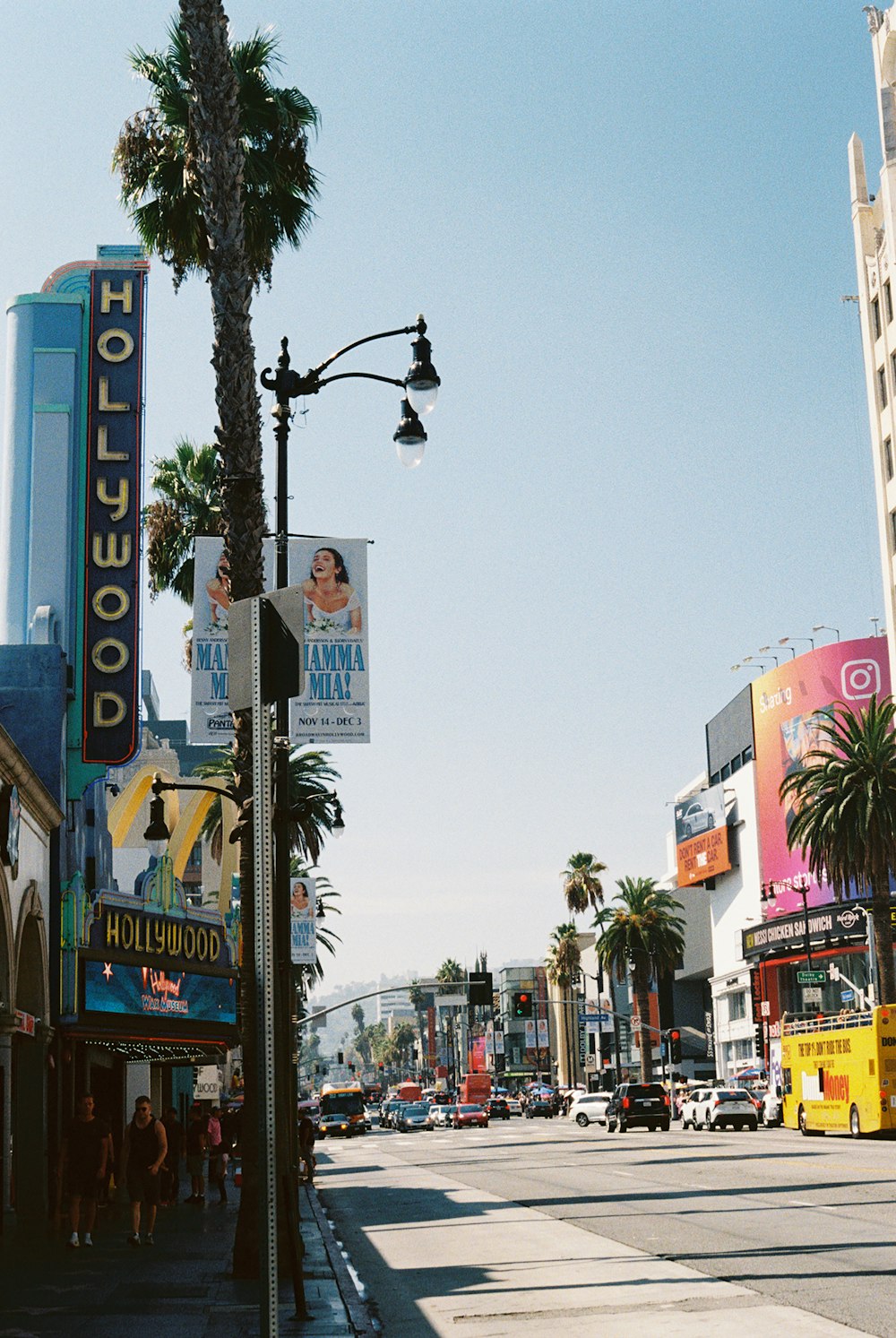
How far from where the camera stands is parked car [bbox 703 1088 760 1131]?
59656mm

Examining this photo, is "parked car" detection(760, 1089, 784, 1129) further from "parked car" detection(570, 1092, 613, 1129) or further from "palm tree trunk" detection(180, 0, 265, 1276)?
"palm tree trunk" detection(180, 0, 265, 1276)

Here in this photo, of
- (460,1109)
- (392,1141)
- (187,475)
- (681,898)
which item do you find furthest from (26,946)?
(681,898)

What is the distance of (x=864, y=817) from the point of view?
204ft

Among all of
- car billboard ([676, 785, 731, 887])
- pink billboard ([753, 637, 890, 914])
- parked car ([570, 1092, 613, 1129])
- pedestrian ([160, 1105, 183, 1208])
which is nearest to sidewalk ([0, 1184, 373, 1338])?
pedestrian ([160, 1105, 183, 1208])

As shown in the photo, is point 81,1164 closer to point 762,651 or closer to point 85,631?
point 85,631

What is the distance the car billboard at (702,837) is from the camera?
107875 mm

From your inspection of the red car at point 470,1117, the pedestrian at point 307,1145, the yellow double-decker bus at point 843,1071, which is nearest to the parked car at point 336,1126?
the red car at point 470,1117

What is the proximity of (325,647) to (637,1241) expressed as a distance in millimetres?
7929

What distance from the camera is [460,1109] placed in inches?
3238

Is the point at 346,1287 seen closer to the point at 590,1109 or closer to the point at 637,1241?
the point at 637,1241

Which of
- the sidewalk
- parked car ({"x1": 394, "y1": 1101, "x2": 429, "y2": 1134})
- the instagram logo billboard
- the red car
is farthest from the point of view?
the instagram logo billboard

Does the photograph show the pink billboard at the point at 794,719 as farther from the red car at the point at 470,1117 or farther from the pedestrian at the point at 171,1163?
the pedestrian at the point at 171,1163

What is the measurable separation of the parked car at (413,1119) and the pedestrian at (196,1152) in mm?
53033

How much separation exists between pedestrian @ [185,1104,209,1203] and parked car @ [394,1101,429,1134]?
2088 inches
